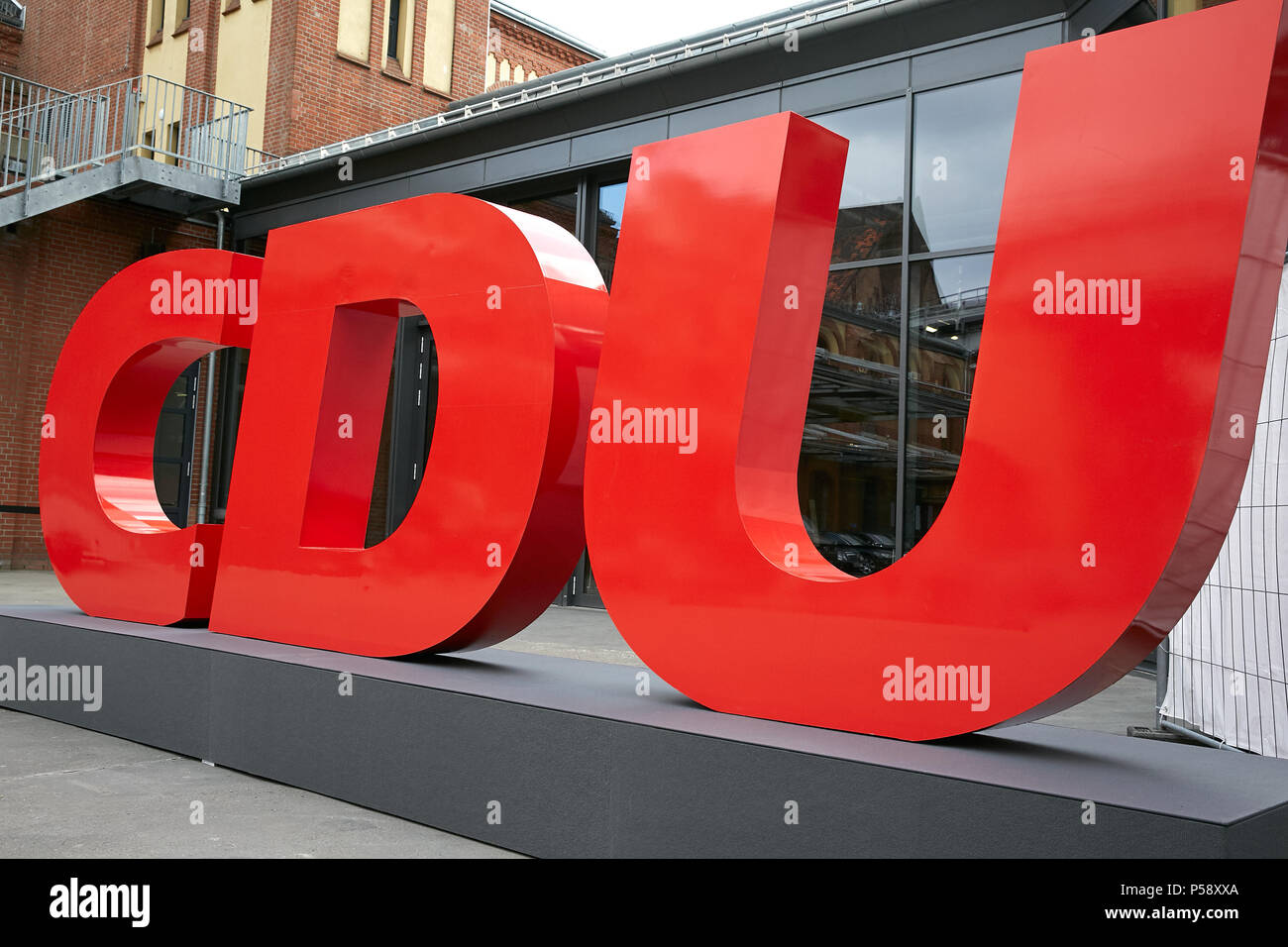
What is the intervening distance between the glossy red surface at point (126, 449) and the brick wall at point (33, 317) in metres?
8.91

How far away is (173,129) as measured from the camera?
17047 millimetres

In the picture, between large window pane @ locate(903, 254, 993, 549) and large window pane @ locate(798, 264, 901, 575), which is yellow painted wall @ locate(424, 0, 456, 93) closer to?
large window pane @ locate(798, 264, 901, 575)

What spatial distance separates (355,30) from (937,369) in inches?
451

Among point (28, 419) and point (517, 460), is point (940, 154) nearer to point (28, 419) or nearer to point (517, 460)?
point (517, 460)

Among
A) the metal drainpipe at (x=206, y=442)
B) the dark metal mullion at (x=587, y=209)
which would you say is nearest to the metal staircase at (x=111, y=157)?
A: the metal drainpipe at (x=206, y=442)

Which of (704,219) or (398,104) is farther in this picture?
(398,104)

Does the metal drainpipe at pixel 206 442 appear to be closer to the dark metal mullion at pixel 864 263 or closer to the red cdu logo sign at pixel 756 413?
the dark metal mullion at pixel 864 263

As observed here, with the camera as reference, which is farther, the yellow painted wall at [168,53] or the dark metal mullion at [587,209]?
the yellow painted wall at [168,53]

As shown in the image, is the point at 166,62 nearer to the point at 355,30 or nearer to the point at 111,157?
the point at 355,30

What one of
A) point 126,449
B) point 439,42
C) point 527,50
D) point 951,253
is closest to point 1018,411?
point 126,449

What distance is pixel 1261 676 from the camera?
15.7 feet

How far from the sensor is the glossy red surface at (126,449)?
5680mm
